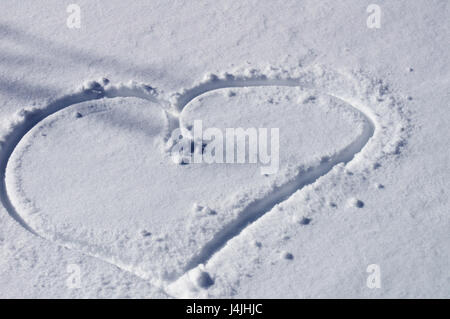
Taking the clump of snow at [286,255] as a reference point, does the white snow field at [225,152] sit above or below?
above

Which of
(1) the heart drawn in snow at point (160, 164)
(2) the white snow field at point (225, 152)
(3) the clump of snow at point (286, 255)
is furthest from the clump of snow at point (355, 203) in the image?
(3) the clump of snow at point (286, 255)

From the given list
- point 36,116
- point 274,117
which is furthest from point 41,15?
point 274,117

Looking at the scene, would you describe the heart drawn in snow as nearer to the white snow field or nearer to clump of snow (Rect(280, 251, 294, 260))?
the white snow field

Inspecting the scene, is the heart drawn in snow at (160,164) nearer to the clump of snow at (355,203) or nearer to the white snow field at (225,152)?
the white snow field at (225,152)

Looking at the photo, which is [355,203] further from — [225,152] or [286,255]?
[225,152]

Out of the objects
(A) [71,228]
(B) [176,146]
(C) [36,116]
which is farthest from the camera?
(C) [36,116]

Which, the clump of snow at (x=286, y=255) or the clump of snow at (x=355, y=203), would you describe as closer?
the clump of snow at (x=286, y=255)

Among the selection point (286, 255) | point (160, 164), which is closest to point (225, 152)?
point (160, 164)

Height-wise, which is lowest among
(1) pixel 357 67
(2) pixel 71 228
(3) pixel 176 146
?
(2) pixel 71 228

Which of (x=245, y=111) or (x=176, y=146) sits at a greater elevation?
(x=245, y=111)

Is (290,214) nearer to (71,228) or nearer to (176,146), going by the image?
(176,146)
